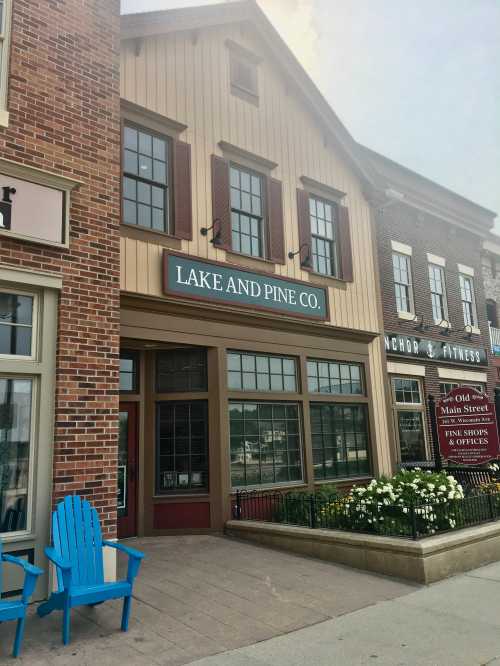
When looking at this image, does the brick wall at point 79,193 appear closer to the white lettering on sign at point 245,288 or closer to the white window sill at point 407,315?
the white lettering on sign at point 245,288

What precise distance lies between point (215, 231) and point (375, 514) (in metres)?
5.45

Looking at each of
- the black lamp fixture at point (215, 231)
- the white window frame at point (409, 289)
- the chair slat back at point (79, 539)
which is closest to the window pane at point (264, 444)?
the black lamp fixture at point (215, 231)

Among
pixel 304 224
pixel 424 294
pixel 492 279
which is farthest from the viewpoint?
pixel 492 279

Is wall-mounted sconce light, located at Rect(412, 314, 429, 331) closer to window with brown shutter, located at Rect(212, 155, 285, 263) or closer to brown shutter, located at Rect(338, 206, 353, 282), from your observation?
brown shutter, located at Rect(338, 206, 353, 282)

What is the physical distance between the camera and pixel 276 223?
444 inches

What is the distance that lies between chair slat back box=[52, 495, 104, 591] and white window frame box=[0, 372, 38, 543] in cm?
38

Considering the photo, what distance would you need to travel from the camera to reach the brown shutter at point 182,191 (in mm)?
9594

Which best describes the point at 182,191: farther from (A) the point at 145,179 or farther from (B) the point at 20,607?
(B) the point at 20,607

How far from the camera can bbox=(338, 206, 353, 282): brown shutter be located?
12.5 m

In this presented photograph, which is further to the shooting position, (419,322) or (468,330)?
(468,330)

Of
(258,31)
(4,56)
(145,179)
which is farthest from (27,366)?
(258,31)

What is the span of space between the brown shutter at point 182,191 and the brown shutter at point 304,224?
2.74 metres

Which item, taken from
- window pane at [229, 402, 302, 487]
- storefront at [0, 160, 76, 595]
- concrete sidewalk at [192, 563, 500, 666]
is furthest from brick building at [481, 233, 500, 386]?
storefront at [0, 160, 76, 595]

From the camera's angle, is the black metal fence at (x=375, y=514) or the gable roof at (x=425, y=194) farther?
the gable roof at (x=425, y=194)
